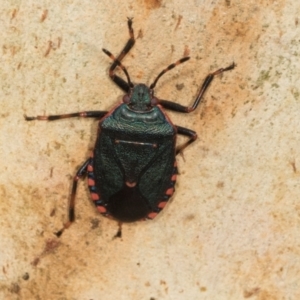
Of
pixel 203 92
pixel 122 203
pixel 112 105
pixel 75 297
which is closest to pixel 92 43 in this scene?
pixel 112 105

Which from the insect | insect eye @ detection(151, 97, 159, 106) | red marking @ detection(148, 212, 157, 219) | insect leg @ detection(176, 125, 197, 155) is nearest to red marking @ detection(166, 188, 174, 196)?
the insect

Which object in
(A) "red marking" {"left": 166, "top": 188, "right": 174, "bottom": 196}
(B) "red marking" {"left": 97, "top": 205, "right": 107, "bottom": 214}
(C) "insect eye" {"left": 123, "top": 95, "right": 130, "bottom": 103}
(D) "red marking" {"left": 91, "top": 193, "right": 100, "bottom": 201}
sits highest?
(C) "insect eye" {"left": 123, "top": 95, "right": 130, "bottom": 103}

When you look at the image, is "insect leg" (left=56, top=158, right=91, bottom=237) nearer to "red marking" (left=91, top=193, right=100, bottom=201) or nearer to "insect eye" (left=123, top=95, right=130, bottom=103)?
"red marking" (left=91, top=193, right=100, bottom=201)

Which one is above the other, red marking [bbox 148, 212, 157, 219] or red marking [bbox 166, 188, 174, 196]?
red marking [bbox 166, 188, 174, 196]

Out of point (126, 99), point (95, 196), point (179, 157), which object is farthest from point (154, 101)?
point (95, 196)

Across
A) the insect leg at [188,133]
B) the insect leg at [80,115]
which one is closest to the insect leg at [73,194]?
the insect leg at [80,115]

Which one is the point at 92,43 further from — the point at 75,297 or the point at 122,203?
the point at 75,297

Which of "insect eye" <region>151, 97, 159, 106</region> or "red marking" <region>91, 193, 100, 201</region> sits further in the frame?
"red marking" <region>91, 193, 100, 201</region>
